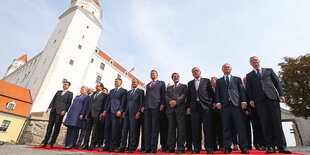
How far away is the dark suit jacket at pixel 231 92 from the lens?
399cm

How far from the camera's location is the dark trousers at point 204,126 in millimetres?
3979

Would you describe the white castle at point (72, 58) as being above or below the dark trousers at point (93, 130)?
above

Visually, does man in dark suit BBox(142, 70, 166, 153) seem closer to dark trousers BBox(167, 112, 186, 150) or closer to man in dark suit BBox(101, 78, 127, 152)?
dark trousers BBox(167, 112, 186, 150)

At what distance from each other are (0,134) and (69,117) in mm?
19324

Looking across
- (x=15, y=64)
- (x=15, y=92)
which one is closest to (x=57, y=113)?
(x=15, y=92)

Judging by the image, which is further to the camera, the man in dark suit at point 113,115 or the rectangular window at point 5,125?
the rectangular window at point 5,125

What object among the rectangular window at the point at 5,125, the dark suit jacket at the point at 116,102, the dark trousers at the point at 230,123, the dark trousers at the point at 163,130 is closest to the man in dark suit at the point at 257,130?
the dark trousers at the point at 230,123

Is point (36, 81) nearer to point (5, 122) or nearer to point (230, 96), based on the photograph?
point (5, 122)

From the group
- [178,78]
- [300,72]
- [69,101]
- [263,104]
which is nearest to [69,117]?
[69,101]

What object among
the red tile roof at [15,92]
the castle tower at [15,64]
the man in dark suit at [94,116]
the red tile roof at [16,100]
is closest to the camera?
the man in dark suit at [94,116]

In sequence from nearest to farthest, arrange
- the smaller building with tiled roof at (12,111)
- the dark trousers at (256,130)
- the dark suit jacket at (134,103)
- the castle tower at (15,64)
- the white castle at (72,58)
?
the dark trousers at (256,130) → the dark suit jacket at (134,103) → the smaller building with tiled roof at (12,111) → the white castle at (72,58) → the castle tower at (15,64)

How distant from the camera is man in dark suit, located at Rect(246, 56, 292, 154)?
346 cm

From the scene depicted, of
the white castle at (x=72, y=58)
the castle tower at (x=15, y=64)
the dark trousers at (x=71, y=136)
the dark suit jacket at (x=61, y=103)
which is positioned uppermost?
the castle tower at (x=15, y=64)

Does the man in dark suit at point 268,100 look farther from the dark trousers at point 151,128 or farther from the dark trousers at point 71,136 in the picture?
the dark trousers at point 71,136
